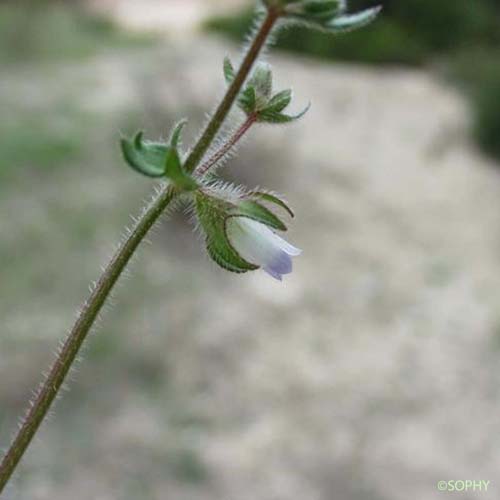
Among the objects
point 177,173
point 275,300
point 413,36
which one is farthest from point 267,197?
point 413,36

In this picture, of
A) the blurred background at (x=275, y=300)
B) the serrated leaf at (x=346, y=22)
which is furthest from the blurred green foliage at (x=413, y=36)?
the serrated leaf at (x=346, y=22)

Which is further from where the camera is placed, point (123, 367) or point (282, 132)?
point (282, 132)

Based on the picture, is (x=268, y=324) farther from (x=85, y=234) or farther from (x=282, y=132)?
(x=282, y=132)

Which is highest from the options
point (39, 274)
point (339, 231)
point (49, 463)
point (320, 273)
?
point (339, 231)

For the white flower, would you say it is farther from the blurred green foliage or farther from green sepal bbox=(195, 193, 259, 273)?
the blurred green foliage

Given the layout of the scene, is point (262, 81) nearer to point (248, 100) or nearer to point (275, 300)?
point (248, 100)

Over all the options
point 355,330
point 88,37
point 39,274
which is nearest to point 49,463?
point 39,274

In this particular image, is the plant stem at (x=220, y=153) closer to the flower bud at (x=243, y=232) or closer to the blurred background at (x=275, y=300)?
the flower bud at (x=243, y=232)
